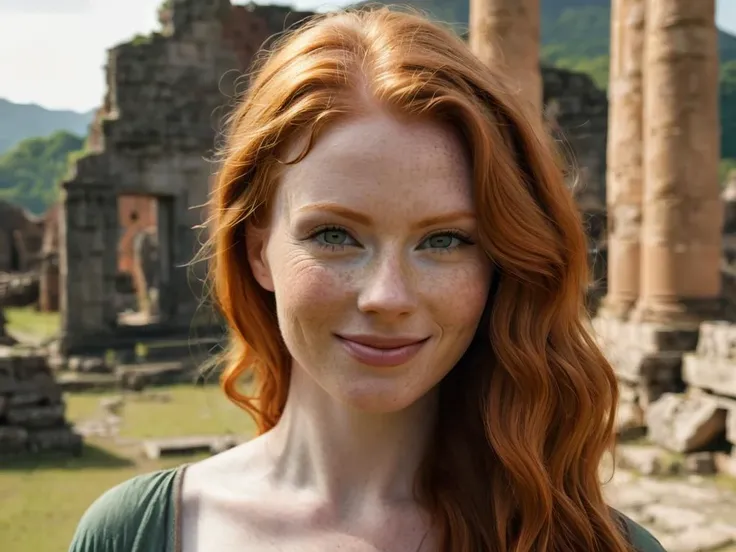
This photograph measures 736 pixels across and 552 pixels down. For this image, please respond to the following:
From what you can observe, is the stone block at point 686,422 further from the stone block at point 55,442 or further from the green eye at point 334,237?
the green eye at point 334,237

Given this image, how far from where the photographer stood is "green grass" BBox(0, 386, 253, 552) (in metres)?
7.45

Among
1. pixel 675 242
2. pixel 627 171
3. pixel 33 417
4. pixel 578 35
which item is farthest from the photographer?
pixel 578 35

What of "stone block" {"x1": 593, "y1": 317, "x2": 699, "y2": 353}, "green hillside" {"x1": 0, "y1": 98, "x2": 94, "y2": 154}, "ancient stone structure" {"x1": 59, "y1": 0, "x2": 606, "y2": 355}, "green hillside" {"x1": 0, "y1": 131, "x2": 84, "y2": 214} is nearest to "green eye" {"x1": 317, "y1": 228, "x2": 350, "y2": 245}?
"stone block" {"x1": 593, "y1": 317, "x2": 699, "y2": 353}

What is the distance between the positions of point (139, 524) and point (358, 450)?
0.44m

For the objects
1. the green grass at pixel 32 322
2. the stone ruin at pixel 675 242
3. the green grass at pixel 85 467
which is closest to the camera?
the green grass at pixel 85 467

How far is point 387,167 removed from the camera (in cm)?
166

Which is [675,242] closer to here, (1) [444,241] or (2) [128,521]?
(1) [444,241]

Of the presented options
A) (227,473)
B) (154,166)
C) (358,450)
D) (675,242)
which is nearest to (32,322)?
(154,166)

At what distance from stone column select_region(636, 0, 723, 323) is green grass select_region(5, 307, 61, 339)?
14336 millimetres

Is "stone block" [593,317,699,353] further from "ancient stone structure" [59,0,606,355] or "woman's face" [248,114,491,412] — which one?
"ancient stone structure" [59,0,606,355]

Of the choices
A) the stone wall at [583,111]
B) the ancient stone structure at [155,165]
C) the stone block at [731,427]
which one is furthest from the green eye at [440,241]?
the stone wall at [583,111]

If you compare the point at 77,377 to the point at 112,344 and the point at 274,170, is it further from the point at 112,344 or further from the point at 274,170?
the point at 274,170

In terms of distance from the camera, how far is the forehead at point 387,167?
1662mm

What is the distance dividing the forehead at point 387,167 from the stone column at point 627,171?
1155 cm
